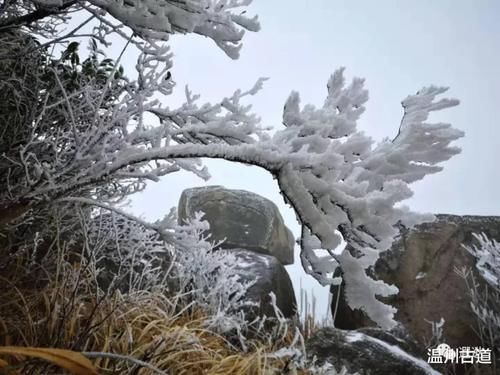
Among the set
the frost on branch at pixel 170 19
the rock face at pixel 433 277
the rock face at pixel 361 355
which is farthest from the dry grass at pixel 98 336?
the rock face at pixel 433 277

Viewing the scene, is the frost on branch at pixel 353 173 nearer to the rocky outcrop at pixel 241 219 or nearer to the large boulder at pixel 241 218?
the rocky outcrop at pixel 241 219

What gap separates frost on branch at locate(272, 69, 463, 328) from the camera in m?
1.17

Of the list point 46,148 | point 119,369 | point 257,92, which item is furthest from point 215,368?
point 46,148

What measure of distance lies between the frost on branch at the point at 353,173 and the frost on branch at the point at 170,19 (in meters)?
0.49

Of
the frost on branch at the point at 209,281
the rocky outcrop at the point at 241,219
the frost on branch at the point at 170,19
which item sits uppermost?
the rocky outcrop at the point at 241,219

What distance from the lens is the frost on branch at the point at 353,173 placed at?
117cm

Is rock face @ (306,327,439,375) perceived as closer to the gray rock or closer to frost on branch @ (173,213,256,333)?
frost on branch @ (173,213,256,333)

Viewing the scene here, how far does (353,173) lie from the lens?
128 cm

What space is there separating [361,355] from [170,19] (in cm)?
254

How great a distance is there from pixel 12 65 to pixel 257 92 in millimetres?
1812

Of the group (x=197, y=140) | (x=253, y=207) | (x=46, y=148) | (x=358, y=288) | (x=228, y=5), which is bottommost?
(x=358, y=288)

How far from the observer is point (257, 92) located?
1.87m

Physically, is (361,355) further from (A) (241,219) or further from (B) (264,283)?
(A) (241,219)

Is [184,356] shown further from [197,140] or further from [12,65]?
[12,65]
